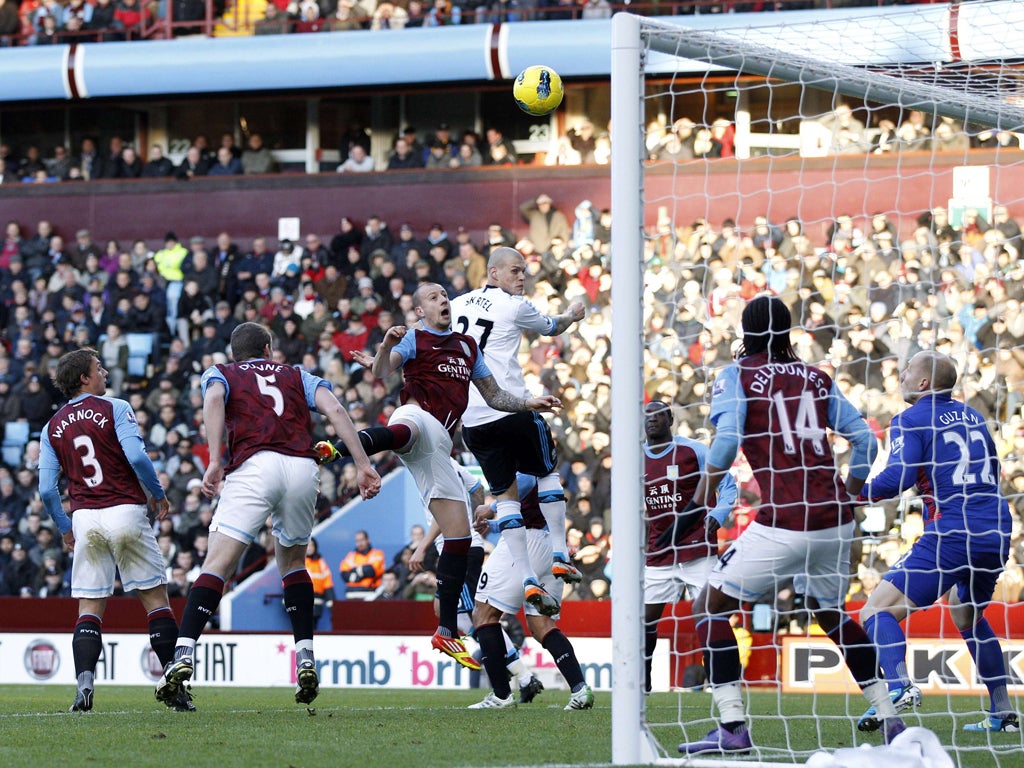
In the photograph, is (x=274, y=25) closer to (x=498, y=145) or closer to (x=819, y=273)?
(x=498, y=145)

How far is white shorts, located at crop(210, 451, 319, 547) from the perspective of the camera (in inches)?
321

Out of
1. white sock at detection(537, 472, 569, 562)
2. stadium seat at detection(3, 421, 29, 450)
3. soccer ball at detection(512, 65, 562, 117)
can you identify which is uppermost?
soccer ball at detection(512, 65, 562, 117)

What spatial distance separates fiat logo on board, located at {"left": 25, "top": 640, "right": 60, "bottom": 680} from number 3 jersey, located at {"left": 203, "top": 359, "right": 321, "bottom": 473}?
9.59 m

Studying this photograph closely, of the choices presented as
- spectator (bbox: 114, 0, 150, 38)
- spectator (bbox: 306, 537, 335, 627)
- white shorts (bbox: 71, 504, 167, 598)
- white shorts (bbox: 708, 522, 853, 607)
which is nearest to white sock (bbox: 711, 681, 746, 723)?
white shorts (bbox: 708, 522, 853, 607)

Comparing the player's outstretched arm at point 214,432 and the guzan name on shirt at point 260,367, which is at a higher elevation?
the guzan name on shirt at point 260,367

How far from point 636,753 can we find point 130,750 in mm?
2306

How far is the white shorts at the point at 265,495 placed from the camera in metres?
8.16

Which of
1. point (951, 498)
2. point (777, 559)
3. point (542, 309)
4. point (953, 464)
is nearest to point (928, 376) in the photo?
point (953, 464)

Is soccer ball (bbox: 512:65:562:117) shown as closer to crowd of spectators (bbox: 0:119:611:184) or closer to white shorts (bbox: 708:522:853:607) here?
white shorts (bbox: 708:522:853:607)

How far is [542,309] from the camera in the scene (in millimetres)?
19250

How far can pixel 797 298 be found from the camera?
17562mm

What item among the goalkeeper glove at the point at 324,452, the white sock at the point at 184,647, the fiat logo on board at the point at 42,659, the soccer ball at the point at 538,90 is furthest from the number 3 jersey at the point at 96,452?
the fiat logo on board at the point at 42,659

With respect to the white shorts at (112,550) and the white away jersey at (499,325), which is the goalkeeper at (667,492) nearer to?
the white away jersey at (499,325)

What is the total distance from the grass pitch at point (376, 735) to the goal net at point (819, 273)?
0.09 meters
